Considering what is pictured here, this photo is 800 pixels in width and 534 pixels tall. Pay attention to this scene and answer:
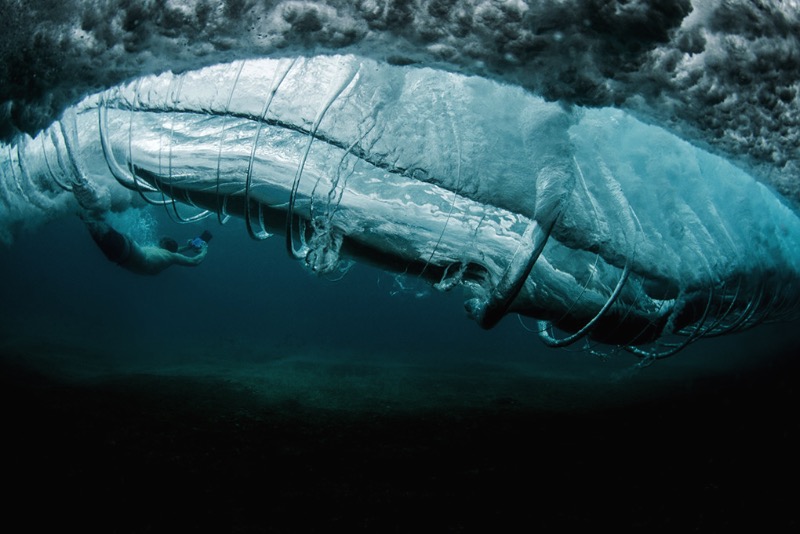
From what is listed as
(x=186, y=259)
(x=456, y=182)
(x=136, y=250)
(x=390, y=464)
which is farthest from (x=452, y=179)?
(x=186, y=259)

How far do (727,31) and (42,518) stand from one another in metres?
4.49

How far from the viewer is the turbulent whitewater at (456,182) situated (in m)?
1.95

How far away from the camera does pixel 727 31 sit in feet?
4.94

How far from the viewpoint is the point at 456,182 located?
2.08 meters

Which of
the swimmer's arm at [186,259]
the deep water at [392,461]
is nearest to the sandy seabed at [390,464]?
the deep water at [392,461]

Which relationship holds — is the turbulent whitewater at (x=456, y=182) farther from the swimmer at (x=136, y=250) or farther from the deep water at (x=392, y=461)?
the swimmer at (x=136, y=250)

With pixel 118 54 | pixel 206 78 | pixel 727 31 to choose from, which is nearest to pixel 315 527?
pixel 206 78

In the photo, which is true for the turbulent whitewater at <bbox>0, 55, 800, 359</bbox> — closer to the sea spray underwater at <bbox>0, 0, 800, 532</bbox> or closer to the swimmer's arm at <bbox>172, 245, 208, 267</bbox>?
the sea spray underwater at <bbox>0, 0, 800, 532</bbox>

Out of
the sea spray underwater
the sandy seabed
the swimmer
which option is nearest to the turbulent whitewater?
the sea spray underwater

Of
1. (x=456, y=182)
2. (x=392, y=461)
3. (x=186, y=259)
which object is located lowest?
(x=186, y=259)

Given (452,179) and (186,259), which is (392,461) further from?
(186,259)

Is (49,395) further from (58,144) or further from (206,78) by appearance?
(206,78)

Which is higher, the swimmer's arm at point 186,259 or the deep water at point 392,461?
the deep water at point 392,461

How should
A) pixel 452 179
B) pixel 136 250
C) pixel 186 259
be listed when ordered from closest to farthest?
1. pixel 452 179
2. pixel 136 250
3. pixel 186 259
